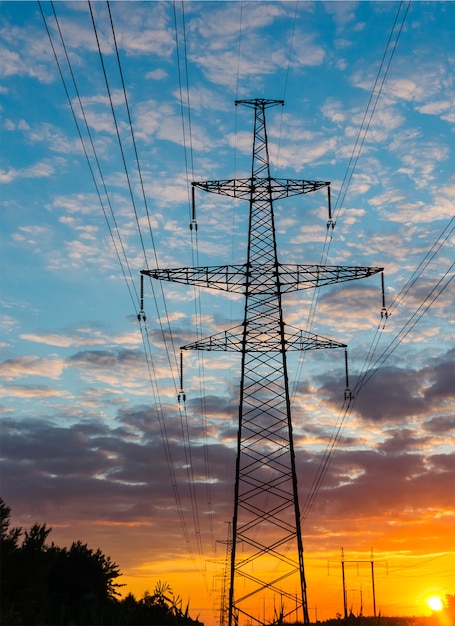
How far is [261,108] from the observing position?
4803 centimetres

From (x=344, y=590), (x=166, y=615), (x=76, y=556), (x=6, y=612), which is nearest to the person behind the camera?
(x=6, y=612)

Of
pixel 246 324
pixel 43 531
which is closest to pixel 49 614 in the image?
pixel 43 531

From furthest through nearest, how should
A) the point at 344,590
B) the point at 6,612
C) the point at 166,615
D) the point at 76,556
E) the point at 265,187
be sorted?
the point at 344,590 → the point at 76,556 → the point at 265,187 → the point at 166,615 → the point at 6,612

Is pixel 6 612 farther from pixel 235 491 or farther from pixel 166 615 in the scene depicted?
pixel 235 491

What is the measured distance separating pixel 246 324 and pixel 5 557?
60.3ft

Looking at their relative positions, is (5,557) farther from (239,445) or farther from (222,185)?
(222,185)

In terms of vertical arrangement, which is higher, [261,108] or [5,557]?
[261,108]

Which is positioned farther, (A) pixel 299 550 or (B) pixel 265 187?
(B) pixel 265 187

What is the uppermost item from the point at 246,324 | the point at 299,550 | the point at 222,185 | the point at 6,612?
the point at 222,185

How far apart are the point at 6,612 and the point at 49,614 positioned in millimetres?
3519

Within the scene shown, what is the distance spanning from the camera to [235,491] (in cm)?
4134

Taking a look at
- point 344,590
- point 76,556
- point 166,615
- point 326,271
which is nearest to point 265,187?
point 326,271

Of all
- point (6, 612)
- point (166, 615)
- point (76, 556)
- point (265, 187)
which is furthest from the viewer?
point (76, 556)

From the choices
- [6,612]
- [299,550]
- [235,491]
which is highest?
[235,491]
